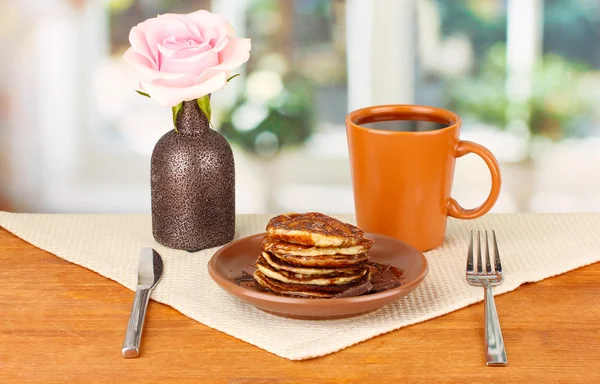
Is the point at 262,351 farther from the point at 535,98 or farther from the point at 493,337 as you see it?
the point at 535,98

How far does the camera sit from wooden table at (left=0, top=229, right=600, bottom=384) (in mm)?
795

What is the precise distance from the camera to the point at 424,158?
3.45 ft

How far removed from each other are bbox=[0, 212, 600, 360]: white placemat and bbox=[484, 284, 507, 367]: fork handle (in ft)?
0.13

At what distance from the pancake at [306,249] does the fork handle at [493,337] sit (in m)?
0.14

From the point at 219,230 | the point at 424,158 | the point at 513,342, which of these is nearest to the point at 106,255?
the point at 219,230

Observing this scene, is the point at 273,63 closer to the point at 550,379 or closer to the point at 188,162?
the point at 188,162

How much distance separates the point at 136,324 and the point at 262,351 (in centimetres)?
14

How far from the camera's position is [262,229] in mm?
1206

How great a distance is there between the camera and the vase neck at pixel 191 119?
3.57 feet

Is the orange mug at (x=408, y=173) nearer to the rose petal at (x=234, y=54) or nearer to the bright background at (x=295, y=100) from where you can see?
the rose petal at (x=234, y=54)

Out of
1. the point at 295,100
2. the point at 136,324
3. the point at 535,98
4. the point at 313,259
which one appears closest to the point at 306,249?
the point at 313,259

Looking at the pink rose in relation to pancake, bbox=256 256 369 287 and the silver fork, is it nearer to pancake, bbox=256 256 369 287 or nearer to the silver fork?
pancake, bbox=256 256 369 287

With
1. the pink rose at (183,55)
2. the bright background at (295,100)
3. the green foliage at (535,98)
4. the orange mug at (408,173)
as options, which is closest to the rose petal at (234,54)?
the pink rose at (183,55)

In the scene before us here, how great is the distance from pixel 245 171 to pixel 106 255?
140 centimetres
